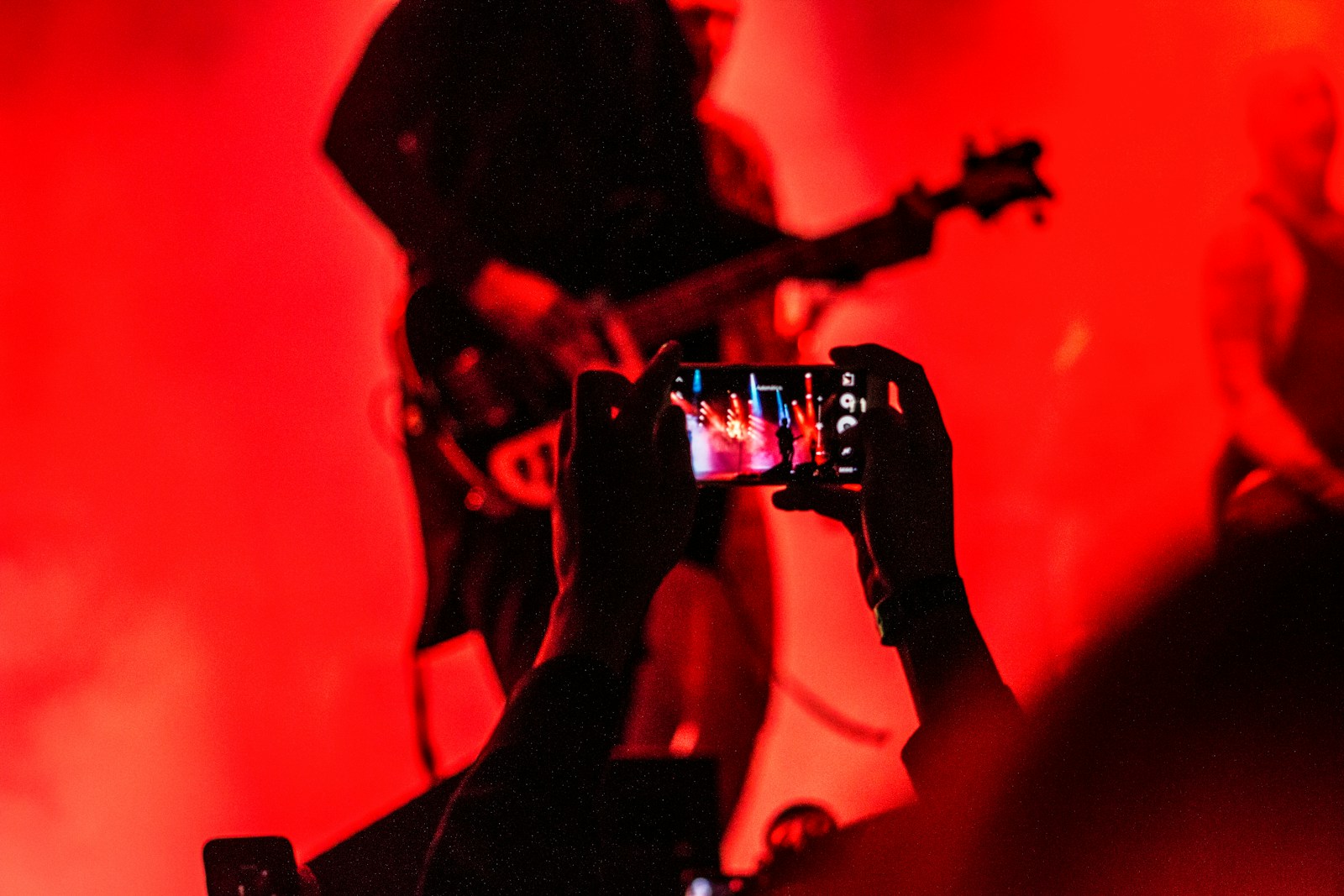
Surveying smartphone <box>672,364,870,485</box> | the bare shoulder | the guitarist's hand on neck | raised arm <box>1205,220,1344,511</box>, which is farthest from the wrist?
the bare shoulder

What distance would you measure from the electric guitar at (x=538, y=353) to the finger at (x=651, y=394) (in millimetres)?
962

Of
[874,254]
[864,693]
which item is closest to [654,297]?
[874,254]

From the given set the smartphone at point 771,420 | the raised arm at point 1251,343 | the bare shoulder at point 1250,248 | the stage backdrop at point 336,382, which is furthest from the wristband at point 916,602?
the bare shoulder at point 1250,248

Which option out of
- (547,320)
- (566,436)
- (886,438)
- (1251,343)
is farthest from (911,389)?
(1251,343)

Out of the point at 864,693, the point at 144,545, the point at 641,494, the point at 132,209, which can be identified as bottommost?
the point at 864,693

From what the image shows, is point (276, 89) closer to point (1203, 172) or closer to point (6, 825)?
point (6, 825)

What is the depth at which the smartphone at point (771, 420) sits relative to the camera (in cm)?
101

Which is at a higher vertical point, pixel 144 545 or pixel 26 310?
pixel 26 310

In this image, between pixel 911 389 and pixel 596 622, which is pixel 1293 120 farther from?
pixel 596 622

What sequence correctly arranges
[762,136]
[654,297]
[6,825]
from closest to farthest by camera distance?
[654,297] < [6,825] < [762,136]

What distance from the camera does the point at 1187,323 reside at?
7.25ft

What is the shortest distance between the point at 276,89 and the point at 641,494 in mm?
1675

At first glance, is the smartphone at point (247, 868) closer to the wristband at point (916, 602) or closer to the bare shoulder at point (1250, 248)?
the wristband at point (916, 602)

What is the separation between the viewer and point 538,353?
1702mm
